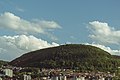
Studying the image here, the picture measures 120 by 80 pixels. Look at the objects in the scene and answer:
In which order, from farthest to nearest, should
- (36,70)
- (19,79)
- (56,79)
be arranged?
(36,70), (19,79), (56,79)

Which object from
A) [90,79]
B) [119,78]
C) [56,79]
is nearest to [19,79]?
[56,79]

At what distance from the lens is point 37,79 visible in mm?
164625

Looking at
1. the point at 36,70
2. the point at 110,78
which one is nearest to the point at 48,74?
the point at 36,70

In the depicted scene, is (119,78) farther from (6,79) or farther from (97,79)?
(6,79)

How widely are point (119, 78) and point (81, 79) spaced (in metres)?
33.0

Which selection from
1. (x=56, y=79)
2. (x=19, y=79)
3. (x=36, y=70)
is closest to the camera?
(x=56, y=79)

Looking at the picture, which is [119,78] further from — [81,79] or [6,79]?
[6,79]

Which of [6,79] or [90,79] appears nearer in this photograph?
[6,79]

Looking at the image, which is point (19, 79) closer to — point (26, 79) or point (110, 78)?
point (26, 79)

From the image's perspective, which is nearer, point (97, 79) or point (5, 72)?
point (97, 79)

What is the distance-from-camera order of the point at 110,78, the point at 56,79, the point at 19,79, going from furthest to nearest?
the point at 110,78 → the point at 19,79 → the point at 56,79

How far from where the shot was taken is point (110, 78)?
17638 cm

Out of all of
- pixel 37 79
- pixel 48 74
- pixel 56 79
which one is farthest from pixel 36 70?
pixel 56 79

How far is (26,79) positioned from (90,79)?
28583 millimetres
